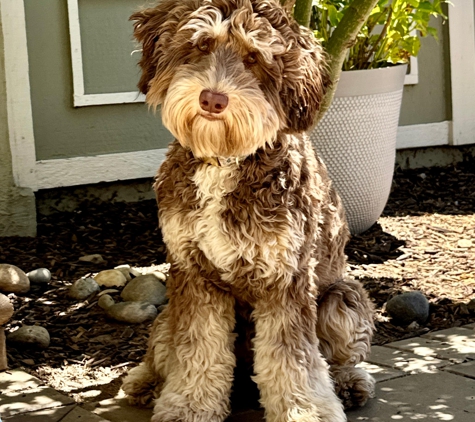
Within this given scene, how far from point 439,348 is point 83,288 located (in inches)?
82.1

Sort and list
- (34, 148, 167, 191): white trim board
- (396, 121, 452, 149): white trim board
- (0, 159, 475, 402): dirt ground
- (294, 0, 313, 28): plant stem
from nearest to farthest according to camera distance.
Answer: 1. (0, 159, 475, 402): dirt ground
2. (294, 0, 313, 28): plant stem
3. (34, 148, 167, 191): white trim board
4. (396, 121, 452, 149): white trim board

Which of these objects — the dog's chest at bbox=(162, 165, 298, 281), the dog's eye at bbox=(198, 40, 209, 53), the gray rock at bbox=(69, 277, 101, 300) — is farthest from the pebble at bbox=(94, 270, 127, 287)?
the dog's eye at bbox=(198, 40, 209, 53)

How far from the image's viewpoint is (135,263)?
5945mm

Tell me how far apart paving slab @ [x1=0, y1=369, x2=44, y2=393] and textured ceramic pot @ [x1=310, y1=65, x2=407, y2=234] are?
2742 millimetres

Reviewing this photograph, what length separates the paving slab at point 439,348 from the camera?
4383 mm

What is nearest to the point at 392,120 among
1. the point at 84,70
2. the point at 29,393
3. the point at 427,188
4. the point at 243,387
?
the point at 427,188

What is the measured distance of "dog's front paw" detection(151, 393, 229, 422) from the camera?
3528mm

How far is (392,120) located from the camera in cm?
653

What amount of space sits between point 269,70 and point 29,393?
187 cm

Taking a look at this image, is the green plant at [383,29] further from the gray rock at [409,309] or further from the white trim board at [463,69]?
the white trim board at [463,69]

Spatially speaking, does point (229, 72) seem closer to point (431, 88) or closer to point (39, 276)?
point (39, 276)

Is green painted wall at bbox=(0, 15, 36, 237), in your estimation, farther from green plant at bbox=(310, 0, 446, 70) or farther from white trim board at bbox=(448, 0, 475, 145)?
white trim board at bbox=(448, 0, 475, 145)

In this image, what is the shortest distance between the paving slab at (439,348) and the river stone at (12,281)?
7.05ft

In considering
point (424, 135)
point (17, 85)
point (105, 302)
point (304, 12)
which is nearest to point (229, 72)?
point (304, 12)
